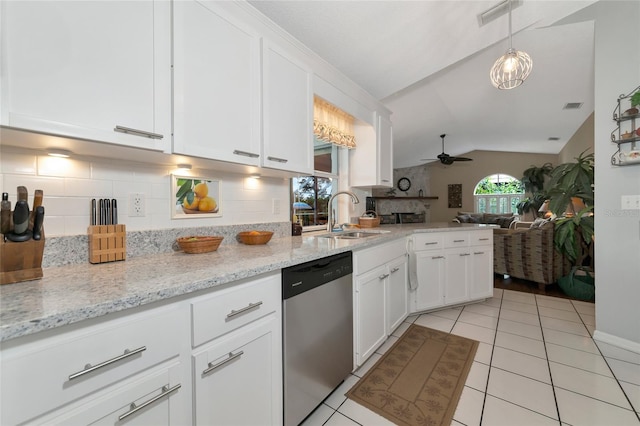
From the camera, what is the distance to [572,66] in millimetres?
3014

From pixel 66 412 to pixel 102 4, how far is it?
126 centimetres

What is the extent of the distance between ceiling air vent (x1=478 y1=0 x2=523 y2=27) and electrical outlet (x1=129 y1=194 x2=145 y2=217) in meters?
2.78

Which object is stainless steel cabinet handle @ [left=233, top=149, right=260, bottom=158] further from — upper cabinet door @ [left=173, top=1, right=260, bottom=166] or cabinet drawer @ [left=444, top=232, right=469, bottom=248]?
cabinet drawer @ [left=444, top=232, right=469, bottom=248]

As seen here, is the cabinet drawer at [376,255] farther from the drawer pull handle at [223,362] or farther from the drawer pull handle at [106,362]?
the drawer pull handle at [106,362]

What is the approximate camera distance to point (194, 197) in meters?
1.51

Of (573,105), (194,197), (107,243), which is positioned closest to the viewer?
(107,243)

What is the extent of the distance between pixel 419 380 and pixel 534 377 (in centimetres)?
74

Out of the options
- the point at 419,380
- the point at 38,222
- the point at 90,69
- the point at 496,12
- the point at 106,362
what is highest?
the point at 496,12

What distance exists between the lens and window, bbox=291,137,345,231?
236 centimetres

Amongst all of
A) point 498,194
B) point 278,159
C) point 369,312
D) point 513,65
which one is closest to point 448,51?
point 513,65

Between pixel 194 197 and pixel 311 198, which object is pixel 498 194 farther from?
pixel 194 197

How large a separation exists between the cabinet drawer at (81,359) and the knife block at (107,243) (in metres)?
0.57

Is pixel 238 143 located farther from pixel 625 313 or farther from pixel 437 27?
pixel 625 313

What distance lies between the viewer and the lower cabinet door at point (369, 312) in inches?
65.5
